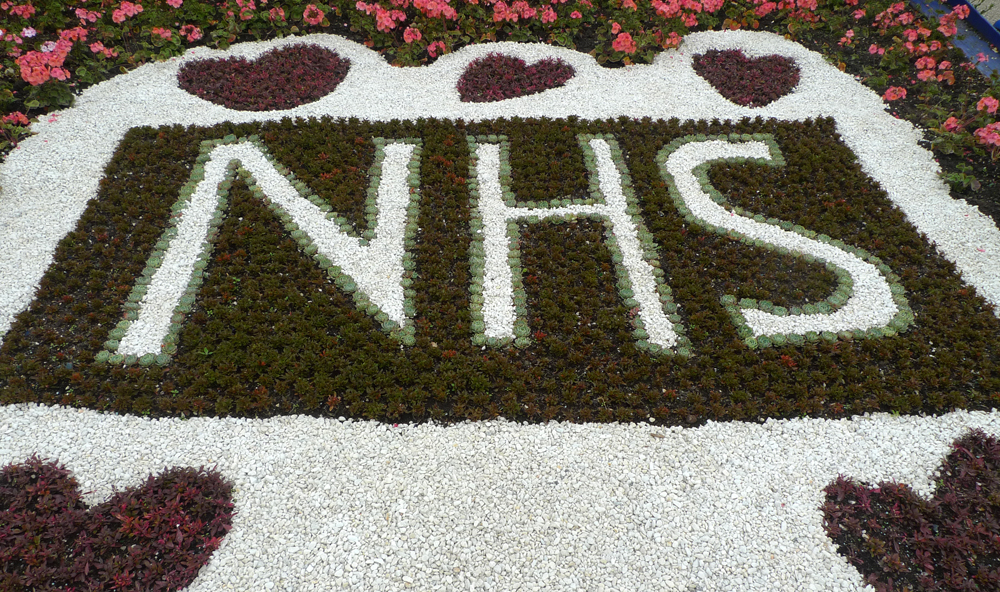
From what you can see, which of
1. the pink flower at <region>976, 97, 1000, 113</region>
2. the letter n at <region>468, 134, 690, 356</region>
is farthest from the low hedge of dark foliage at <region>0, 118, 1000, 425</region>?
the pink flower at <region>976, 97, 1000, 113</region>

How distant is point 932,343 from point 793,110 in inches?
230

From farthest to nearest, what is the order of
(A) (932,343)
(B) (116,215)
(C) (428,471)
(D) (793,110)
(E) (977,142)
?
1. (D) (793,110)
2. (E) (977,142)
3. (B) (116,215)
4. (A) (932,343)
5. (C) (428,471)

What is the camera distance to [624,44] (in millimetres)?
11602

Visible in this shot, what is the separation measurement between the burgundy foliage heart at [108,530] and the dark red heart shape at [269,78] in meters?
7.70

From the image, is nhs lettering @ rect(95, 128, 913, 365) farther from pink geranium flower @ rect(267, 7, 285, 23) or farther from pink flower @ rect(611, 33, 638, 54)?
pink geranium flower @ rect(267, 7, 285, 23)

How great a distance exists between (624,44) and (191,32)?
9.61 m

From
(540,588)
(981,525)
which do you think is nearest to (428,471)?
(540,588)

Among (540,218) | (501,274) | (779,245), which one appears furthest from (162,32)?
(779,245)

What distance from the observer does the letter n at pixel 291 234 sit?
677cm

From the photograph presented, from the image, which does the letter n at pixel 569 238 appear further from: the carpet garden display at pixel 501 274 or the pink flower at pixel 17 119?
the pink flower at pixel 17 119

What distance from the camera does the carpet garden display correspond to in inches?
234

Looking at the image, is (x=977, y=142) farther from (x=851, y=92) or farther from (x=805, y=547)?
(x=805, y=547)

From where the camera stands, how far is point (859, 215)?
8344mm

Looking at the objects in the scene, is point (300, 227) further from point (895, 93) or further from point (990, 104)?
point (990, 104)
